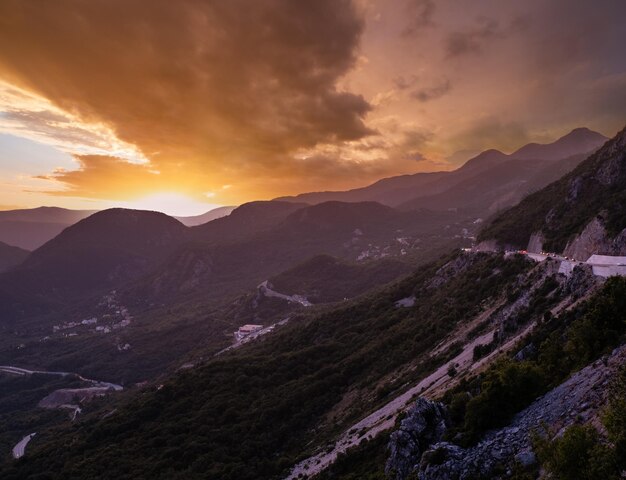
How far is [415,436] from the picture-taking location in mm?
34562

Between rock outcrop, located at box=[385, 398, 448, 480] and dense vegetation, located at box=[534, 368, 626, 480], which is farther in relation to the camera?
rock outcrop, located at box=[385, 398, 448, 480]

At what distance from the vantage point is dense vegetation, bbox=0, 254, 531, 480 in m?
71.3

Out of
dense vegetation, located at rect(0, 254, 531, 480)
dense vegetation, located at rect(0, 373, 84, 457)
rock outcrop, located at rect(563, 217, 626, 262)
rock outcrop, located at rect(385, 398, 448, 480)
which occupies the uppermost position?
rock outcrop, located at rect(563, 217, 626, 262)

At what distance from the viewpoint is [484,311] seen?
7100 centimetres

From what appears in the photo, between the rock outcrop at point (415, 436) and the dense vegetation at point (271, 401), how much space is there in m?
28.9

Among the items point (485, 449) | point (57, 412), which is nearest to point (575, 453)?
point (485, 449)

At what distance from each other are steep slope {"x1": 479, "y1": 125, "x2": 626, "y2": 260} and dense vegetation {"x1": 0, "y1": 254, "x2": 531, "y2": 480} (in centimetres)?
1126

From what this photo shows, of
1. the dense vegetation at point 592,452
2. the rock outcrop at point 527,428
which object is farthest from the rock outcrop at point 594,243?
the dense vegetation at point 592,452

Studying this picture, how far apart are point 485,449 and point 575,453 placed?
8676 millimetres

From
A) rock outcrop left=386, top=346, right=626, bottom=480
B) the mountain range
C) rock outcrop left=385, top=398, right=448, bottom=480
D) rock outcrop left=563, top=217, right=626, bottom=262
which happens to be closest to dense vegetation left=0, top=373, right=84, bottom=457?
the mountain range

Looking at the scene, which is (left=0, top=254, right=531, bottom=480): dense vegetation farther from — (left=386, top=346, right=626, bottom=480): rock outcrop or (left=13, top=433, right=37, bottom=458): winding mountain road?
(left=386, top=346, right=626, bottom=480): rock outcrop

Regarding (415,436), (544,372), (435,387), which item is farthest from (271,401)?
(544,372)

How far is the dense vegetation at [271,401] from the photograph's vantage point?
234ft

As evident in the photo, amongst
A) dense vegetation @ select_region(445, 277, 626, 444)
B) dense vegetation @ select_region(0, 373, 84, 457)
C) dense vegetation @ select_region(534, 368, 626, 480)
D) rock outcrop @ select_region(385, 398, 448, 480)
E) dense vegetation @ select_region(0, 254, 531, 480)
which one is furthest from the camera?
dense vegetation @ select_region(0, 373, 84, 457)
